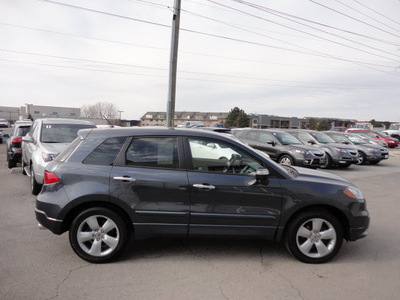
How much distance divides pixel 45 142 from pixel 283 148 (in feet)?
27.3

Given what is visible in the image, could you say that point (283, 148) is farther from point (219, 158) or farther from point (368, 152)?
point (219, 158)

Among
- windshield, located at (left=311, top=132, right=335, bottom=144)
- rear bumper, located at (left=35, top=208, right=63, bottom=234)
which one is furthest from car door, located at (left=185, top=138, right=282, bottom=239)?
windshield, located at (left=311, top=132, right=335, bottom=144)

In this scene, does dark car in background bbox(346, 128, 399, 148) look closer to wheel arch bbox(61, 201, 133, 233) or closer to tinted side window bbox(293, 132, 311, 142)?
tinted side window bbox(293, 132, 311, 142)

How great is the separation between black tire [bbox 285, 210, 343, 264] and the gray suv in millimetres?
4735

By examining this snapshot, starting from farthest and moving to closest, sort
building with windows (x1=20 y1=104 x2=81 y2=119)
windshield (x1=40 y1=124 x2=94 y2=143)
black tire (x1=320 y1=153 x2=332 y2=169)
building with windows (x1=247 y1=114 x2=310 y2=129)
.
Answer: building with windows (x1=20 y1=104 x2=81 y2=119)
building with windows (x1=247 y1=114 x2=310 y2=129)
black tire (x1=320 y1=153 x2=332 y2=169)
windshield (x1=40 y1=124 x2=94 y2=143)

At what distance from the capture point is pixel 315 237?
141 inches

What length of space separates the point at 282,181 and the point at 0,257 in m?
3.46

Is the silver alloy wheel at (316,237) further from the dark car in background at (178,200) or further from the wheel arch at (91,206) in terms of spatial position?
the wheel arch at (91,206)

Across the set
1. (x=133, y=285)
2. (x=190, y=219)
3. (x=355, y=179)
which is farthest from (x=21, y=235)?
(x=355, y=179)

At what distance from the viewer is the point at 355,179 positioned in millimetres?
10070

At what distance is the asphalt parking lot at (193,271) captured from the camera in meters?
2.90

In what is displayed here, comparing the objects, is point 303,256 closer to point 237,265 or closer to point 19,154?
point 237,265

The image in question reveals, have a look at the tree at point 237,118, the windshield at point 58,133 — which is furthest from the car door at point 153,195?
the tree at point 237,118

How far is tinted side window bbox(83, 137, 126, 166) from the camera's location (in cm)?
355
